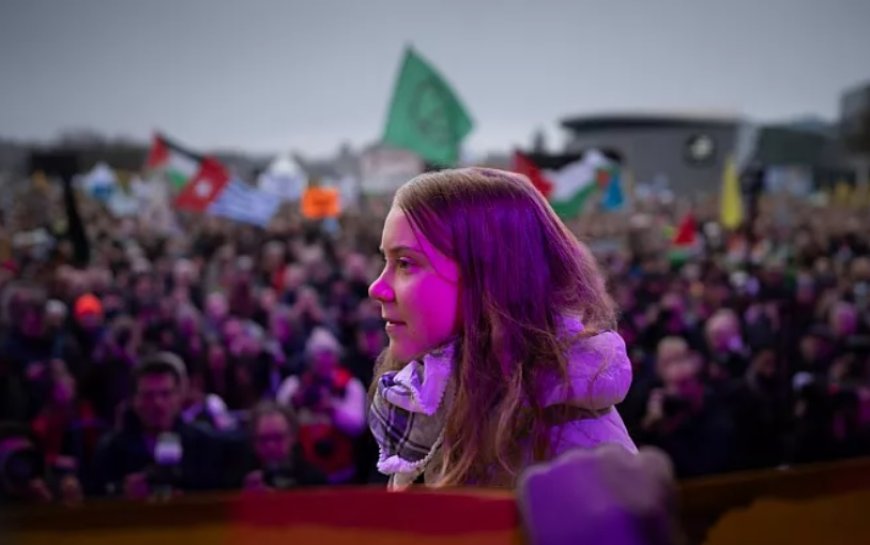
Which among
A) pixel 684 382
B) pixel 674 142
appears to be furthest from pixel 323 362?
pixel 674 142

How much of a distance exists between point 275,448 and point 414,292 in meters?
3.09

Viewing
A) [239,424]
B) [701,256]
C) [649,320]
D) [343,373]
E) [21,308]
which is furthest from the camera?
[701,256]

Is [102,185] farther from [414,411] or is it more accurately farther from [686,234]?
[414,411]

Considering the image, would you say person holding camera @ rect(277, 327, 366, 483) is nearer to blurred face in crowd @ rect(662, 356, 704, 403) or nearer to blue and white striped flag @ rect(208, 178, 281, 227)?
blurred face in crowd @ rect(662, 356, 704, 403)

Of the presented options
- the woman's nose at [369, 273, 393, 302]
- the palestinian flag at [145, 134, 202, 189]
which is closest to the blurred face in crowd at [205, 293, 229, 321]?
the palestinian flag at [145, 134, 202, 189]

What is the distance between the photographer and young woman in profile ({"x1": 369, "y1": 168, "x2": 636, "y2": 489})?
1270 mm

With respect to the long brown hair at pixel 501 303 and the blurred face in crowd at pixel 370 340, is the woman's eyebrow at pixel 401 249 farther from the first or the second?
the blurred face in crowd at pixel 370 340

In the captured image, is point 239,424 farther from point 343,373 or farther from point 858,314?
point 858,314

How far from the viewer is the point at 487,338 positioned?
1.32m

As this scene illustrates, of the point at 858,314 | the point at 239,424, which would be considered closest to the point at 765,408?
the point at 239,424

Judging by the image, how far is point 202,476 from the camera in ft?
Answer: 13.7

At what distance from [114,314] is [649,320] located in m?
5.08

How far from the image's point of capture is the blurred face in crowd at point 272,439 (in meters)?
4.26

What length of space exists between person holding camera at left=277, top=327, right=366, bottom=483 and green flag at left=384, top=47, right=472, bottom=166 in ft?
9.34
